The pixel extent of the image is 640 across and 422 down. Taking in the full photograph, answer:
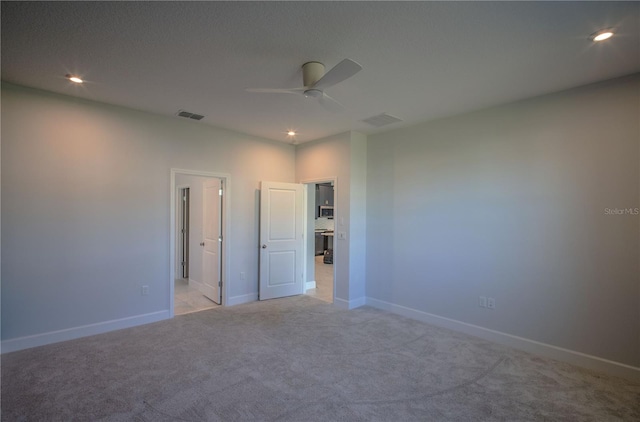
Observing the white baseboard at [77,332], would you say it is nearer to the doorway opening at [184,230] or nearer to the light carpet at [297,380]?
the light carpet at [297,380]

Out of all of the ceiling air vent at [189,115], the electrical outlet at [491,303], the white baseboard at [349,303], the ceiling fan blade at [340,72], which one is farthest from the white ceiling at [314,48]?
the white baseboard at [349,303]

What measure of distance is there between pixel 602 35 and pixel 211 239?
5166 mm

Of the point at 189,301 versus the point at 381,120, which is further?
the point at 189,301

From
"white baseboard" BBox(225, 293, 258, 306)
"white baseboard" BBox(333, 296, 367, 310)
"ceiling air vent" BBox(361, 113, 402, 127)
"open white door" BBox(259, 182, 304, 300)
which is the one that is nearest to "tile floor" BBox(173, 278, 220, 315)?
"white baseboard" BBox(225, 293, 258, 306)

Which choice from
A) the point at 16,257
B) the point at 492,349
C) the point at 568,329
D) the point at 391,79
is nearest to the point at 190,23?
the point at 391,79

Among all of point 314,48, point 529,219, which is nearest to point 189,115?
point 314,48

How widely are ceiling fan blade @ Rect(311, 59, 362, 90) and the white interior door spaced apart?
9.73 feet

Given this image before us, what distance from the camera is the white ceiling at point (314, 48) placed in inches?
76.9

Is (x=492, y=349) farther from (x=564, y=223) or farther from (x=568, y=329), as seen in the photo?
(x=564, y=223)

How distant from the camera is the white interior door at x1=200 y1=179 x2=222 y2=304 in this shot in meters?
4.84

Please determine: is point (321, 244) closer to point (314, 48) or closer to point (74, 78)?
point (74, 78)

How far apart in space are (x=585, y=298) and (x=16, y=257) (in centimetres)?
579

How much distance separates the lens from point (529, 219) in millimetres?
3287

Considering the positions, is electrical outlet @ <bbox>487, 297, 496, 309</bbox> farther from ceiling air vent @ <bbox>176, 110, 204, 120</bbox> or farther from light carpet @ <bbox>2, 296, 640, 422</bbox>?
ceiling air vent @ <bbox>176, 110, 204, 120</bbox>
